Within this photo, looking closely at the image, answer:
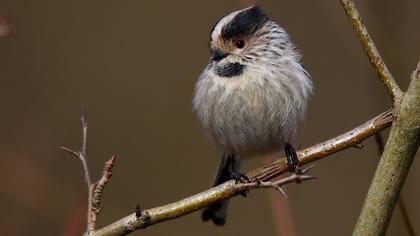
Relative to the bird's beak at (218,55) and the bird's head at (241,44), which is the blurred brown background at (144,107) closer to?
the bird's head at (241,44)

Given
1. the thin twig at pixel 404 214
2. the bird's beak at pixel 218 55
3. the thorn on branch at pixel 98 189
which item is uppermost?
the bird's beak at pixel 218 55

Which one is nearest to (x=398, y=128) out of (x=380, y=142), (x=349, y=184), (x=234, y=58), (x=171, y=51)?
(x=380, y=142)

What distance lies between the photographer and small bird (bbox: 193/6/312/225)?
10.7ft

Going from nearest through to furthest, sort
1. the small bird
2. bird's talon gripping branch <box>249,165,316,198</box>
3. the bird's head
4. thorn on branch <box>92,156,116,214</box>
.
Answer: bird's talon gripping branch <box>249,165,316,198</box> → thorn on branch <box>92,156,116,214</box> → the small bird → the bird's head

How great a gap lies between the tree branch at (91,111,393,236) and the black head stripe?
2.87 ft

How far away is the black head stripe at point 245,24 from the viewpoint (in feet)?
11.1

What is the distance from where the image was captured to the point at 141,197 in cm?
493

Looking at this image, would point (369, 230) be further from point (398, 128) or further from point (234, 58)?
point (234, 58)

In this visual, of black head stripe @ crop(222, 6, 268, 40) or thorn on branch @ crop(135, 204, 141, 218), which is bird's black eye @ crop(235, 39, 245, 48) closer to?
black head stripe @ crop(222, 6, 268, 40)

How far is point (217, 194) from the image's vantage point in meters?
2.59

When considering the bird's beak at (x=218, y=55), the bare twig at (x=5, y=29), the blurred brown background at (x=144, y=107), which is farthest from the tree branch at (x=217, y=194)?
the blurred brown background at (x=144, y=107)

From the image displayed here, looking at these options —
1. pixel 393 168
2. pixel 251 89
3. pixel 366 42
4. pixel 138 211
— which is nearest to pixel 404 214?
pixel 393 168

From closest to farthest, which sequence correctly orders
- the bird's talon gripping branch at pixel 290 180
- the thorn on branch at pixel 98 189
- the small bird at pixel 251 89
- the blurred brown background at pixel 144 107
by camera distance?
the bird's talon gripping branch at pixel 290 180 < the thorn on branch at pixel 98 189 < the small bird at pixel 251 89 < the blurred brown background at pixel 144 107

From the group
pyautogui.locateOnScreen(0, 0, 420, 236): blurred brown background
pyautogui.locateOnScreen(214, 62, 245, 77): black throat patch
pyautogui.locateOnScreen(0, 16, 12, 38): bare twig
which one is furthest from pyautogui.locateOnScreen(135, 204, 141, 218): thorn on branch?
pyautogui.locateOnScreen(0, 0, 420, 236): blurred brown background
